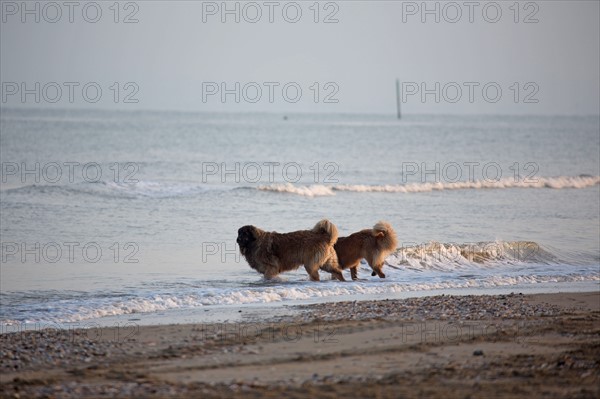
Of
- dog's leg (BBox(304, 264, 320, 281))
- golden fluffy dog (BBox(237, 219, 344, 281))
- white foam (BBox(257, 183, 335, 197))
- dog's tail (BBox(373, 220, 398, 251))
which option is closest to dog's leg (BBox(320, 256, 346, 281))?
golden fluffy dog (BBox(237, 219, 344, 281))

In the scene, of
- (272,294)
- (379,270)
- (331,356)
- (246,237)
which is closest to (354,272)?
(379,270)

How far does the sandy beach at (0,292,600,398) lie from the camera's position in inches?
237

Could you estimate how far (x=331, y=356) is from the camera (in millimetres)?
7004

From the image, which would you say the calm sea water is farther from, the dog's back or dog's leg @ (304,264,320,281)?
the dog's back

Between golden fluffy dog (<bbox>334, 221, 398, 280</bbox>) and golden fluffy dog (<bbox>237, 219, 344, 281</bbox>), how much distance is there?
225 mm

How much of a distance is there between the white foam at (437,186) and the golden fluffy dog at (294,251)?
36.2 feet

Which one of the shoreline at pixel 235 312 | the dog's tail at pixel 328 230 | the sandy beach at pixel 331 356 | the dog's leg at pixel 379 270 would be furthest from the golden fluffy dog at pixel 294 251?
the sandy beach at pixel 331 356

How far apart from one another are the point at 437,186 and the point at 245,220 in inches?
365

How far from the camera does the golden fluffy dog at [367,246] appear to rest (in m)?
12.1

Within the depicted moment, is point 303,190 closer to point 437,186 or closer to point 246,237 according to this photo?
point 437,186

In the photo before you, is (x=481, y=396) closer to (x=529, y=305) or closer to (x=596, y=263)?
(x=529, y=305)

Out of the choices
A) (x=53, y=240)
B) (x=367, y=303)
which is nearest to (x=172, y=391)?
(x=367, y=303)

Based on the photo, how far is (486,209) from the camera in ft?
68.2

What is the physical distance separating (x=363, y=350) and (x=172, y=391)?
1.87m
